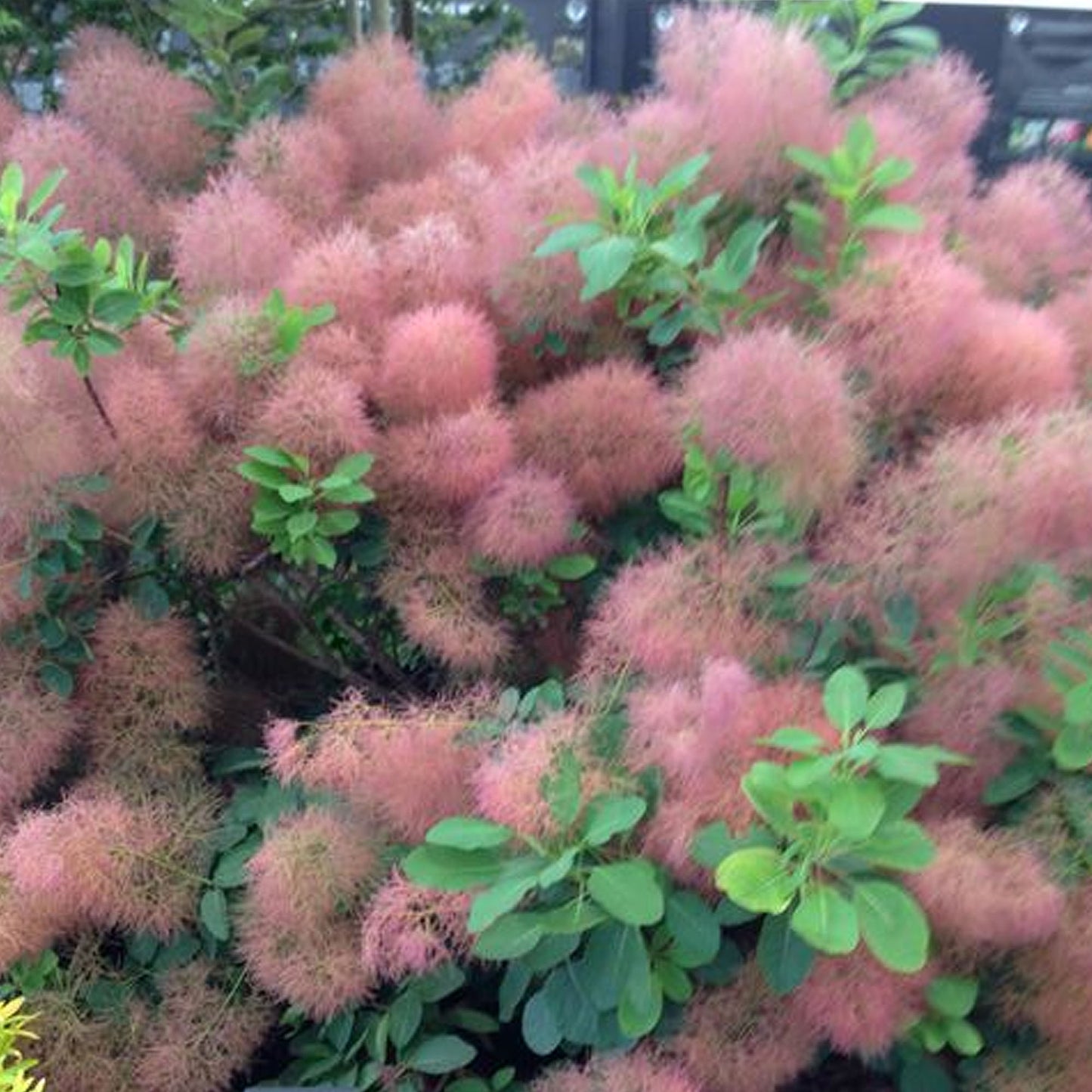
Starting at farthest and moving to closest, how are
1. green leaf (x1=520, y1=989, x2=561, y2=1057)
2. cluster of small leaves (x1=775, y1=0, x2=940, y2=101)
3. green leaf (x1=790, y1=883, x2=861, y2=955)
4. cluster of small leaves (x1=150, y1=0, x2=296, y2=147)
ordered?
cluster of small leaves (x1=150, y1=0, x2=296, y2=147) → cluster of small leaves (x1=775, y1=0, x2=940, y2=101) → green leaf (x1=520, y1=989, x2=561, y2=1057) → green leaf (x1=790, y1=883, x2=861, y2=955)

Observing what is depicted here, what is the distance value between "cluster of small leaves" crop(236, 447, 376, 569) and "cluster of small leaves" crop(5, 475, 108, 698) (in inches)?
7.1

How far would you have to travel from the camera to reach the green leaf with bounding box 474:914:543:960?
1169 mm

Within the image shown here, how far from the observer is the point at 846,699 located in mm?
1146

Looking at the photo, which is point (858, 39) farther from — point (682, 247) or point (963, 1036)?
point (963, 1036)

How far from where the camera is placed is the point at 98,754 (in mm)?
1622

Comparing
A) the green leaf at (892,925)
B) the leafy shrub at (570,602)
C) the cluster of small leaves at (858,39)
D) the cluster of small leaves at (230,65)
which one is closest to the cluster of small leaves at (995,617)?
the leafy shrub at (570,602)

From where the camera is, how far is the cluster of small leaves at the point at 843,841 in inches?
42.2

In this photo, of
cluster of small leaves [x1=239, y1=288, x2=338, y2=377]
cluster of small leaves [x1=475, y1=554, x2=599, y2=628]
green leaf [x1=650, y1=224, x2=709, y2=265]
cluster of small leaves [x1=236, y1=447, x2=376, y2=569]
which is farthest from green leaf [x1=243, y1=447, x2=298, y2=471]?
green leaf [x1=650, y1=224, x2=709, y2=265]

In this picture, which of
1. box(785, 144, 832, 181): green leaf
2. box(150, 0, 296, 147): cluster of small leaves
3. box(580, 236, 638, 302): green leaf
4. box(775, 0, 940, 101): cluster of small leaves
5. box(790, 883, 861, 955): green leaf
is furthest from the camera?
box(150, 0, 296, 147): cluster of small leaves

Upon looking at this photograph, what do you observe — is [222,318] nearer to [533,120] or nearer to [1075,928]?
[533,120]

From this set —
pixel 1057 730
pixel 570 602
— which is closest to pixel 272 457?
pixel 570 602

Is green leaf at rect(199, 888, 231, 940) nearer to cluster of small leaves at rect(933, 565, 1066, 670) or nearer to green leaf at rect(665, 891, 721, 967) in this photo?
green leaf at rect(665, 891, 721, 967)

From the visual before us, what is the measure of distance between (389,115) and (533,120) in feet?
0.75

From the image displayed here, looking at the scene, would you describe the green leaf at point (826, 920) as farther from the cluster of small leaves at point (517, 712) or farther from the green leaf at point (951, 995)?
the cluster of small leaves at point (517, 712)
